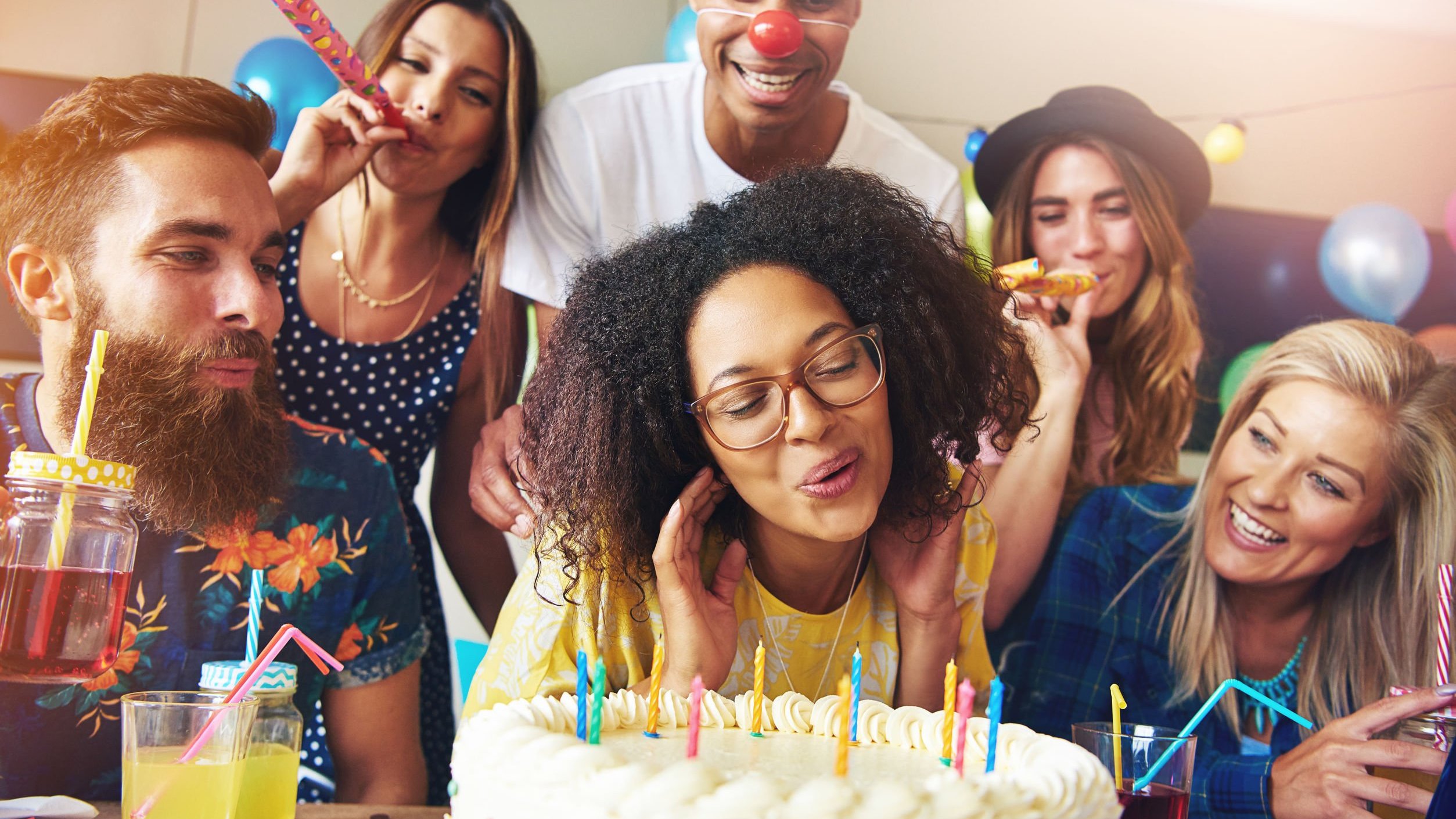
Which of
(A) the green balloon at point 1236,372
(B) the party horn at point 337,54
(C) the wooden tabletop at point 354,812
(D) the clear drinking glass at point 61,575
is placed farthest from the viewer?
(A) the green balloon at point 1236,372

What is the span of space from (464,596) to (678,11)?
142 centimetres

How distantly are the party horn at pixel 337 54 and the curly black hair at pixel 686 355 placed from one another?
1.79 ft

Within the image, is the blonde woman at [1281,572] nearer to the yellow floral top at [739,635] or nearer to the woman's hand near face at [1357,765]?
the woman's hand near face at [1357,765]

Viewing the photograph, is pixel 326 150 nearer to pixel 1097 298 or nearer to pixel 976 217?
pixel 976 217

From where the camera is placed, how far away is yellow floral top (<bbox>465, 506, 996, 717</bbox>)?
1.89 metres

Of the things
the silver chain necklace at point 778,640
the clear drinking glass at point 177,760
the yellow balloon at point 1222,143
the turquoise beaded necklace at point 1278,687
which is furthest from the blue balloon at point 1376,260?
the clear drinking glass at point 177,760

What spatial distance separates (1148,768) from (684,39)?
5.87ft

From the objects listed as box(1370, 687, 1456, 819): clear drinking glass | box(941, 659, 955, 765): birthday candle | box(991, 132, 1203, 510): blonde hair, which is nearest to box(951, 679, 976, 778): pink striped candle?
box(941, 659, 955, 765): birthday candle

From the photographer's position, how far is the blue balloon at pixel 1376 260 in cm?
277

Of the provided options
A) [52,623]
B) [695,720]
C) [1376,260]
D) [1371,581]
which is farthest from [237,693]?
[1376,260]

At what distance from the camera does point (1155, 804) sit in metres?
1.57

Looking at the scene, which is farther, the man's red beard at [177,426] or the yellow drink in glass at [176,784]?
the man's red beard at [177,426]

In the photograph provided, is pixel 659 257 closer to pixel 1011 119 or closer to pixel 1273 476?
pixel 1011 119

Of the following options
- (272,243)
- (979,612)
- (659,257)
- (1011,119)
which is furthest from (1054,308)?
(272,243)
